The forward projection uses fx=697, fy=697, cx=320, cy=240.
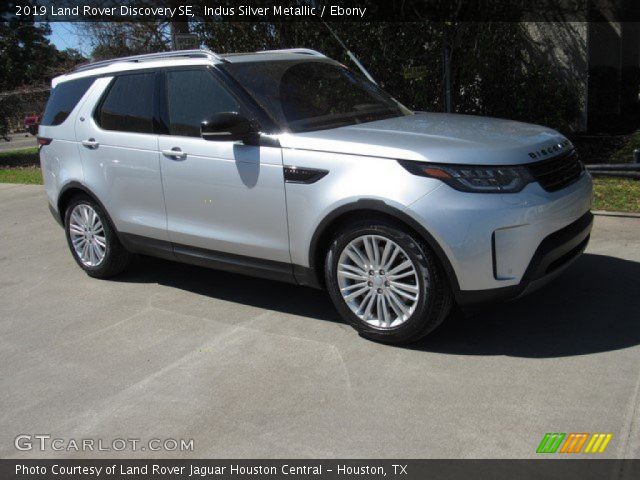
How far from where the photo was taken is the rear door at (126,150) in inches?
218

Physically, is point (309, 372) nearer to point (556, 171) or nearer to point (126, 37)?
point (556, 171)

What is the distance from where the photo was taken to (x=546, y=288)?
532 centimetres

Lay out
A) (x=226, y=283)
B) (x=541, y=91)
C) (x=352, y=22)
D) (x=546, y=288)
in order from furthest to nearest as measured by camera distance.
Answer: (x=541, y=91)
(x=352, y=22)
(x=226, y=283)
(x=546, y=288)

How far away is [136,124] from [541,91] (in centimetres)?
805

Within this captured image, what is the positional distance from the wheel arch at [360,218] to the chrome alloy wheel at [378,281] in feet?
0.47

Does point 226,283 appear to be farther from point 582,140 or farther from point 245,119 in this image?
point 582,140

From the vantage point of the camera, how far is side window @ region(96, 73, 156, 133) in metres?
5.61

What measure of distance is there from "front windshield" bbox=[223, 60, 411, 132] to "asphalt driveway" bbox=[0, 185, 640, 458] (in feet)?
4.74

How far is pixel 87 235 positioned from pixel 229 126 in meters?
2.31

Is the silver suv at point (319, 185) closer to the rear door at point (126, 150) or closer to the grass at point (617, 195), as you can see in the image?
the rear door at point (126, 150)

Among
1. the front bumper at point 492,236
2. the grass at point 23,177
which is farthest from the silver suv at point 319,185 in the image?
the grass at point 23,177

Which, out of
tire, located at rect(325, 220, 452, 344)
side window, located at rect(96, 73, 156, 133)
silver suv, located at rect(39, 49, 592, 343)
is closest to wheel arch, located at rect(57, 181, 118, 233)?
silver suv, located at rect(39, 49, 592, 343)
